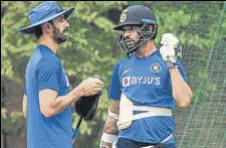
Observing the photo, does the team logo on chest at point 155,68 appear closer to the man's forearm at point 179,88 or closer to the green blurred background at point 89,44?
the man's forearm at point 179,88

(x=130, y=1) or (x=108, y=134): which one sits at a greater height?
(x=130, y=1)

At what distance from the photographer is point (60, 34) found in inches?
211

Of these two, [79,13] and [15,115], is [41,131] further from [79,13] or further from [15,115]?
[15,115]

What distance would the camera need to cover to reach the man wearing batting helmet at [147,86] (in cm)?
555

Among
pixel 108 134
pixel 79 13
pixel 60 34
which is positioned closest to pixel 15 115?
pixel 79 13

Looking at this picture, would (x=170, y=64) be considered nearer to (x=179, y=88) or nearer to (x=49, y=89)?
(x=179, y=88)

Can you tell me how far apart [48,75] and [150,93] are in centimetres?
87

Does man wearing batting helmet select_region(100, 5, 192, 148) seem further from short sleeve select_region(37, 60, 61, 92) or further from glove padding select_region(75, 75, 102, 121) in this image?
short sleeve select_region(37, 60, 61, 92)

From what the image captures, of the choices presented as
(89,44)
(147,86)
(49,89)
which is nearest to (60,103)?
(49,89)

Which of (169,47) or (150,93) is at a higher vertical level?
(169,47)

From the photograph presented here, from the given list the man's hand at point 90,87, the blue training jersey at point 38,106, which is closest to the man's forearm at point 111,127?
the blue training jersey at point 38,106

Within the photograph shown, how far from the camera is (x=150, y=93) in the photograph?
559 cm

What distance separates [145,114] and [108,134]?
566mm

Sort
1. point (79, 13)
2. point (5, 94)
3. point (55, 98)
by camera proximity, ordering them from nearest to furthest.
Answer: point (55, 98)
point (79, 13)
point (5, 94)
